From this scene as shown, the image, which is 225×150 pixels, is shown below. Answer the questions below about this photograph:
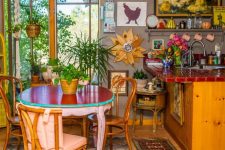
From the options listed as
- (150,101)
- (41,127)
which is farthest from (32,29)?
(41,127)

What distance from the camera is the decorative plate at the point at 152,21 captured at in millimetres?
5367

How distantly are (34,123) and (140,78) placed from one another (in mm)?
2761

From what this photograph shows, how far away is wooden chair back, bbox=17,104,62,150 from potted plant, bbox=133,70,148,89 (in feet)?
8.18

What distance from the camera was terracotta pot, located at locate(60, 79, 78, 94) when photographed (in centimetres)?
358

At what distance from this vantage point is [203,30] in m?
5.37

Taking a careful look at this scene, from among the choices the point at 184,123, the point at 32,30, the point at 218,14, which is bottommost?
the point at 184,123

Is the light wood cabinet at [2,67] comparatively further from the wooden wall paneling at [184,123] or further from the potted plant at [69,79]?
the wooden wall paneling at [184,123]

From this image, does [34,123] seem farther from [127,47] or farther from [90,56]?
[127,47]

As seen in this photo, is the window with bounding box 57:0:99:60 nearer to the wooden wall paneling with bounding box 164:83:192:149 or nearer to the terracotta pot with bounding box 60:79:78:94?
the wooden wall paneling with bounding box 164:83:192:149

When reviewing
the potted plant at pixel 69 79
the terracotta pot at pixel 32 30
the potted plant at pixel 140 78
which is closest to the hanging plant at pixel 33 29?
the terracotta pot at pixel 32 30

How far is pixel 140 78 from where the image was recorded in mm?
5301

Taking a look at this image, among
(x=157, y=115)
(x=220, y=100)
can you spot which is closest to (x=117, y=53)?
(x=157, y=115)

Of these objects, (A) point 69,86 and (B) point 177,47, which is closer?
(A) point 69,86

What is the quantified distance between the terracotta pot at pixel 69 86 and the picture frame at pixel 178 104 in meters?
1.32
